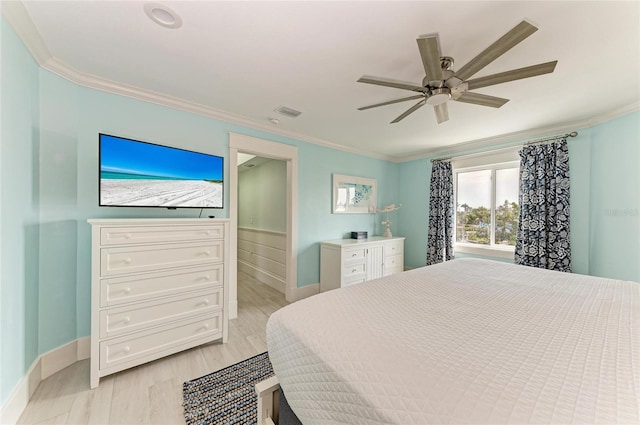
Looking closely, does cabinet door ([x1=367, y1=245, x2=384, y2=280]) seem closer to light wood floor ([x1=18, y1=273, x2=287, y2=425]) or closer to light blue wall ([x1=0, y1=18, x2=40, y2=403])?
light wood floor ([x1=18, y1=273, x2=287, y2=425])

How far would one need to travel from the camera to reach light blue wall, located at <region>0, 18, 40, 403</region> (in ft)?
4.38

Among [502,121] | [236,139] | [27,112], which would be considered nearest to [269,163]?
[236,139]

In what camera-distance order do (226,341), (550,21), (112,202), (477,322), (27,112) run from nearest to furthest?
1. (477,322)
2. (550,21)
3. (27,112)
4. (112,202)
5. (226,341)

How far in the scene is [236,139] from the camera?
2.82 metres

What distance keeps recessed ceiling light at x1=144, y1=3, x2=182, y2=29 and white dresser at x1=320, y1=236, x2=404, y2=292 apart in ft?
9.14

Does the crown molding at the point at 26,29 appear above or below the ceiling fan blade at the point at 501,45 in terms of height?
above

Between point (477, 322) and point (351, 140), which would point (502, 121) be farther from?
point (477, 322)

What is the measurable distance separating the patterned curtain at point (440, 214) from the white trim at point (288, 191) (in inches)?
96.4

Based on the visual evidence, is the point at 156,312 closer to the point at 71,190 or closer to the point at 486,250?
the point at 71,190

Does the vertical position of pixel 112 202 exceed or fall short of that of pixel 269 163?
it falls short

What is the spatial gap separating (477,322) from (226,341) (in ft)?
7.08

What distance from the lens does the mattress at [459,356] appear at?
633 millimetres

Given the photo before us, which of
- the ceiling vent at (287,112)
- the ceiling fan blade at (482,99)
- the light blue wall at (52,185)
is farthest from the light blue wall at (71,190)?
the ceiling fan blade at (482,99)

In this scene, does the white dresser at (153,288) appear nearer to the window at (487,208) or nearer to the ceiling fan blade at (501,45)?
the ceiling fan blade at (501,45)
